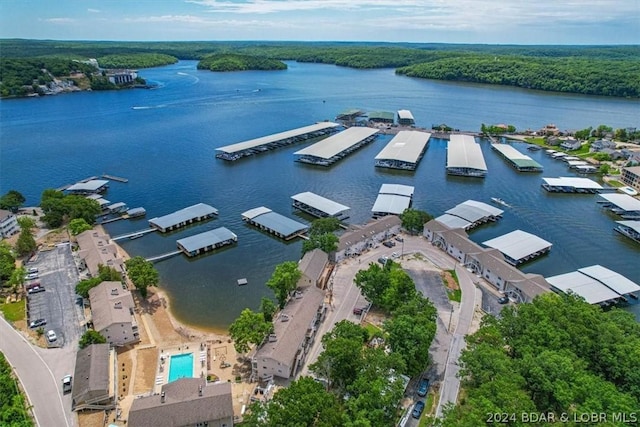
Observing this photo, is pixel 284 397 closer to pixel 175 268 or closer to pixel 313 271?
pixel 313 271

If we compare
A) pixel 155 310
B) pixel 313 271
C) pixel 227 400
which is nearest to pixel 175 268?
pixel 155 310

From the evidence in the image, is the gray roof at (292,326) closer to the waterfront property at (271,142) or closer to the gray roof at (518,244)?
the gray roof at (518,244)

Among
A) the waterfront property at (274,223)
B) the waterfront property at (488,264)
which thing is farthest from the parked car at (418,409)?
the waterfront property at (274,223)

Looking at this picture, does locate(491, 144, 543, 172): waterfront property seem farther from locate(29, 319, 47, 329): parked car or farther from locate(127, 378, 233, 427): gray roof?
locate(29, 319, 47, 329): parked car

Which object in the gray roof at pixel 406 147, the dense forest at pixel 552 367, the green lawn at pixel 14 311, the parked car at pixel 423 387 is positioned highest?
the dense forest at pixel 552 367

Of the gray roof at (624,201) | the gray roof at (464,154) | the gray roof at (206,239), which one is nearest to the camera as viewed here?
the gray roof at (206,239)
